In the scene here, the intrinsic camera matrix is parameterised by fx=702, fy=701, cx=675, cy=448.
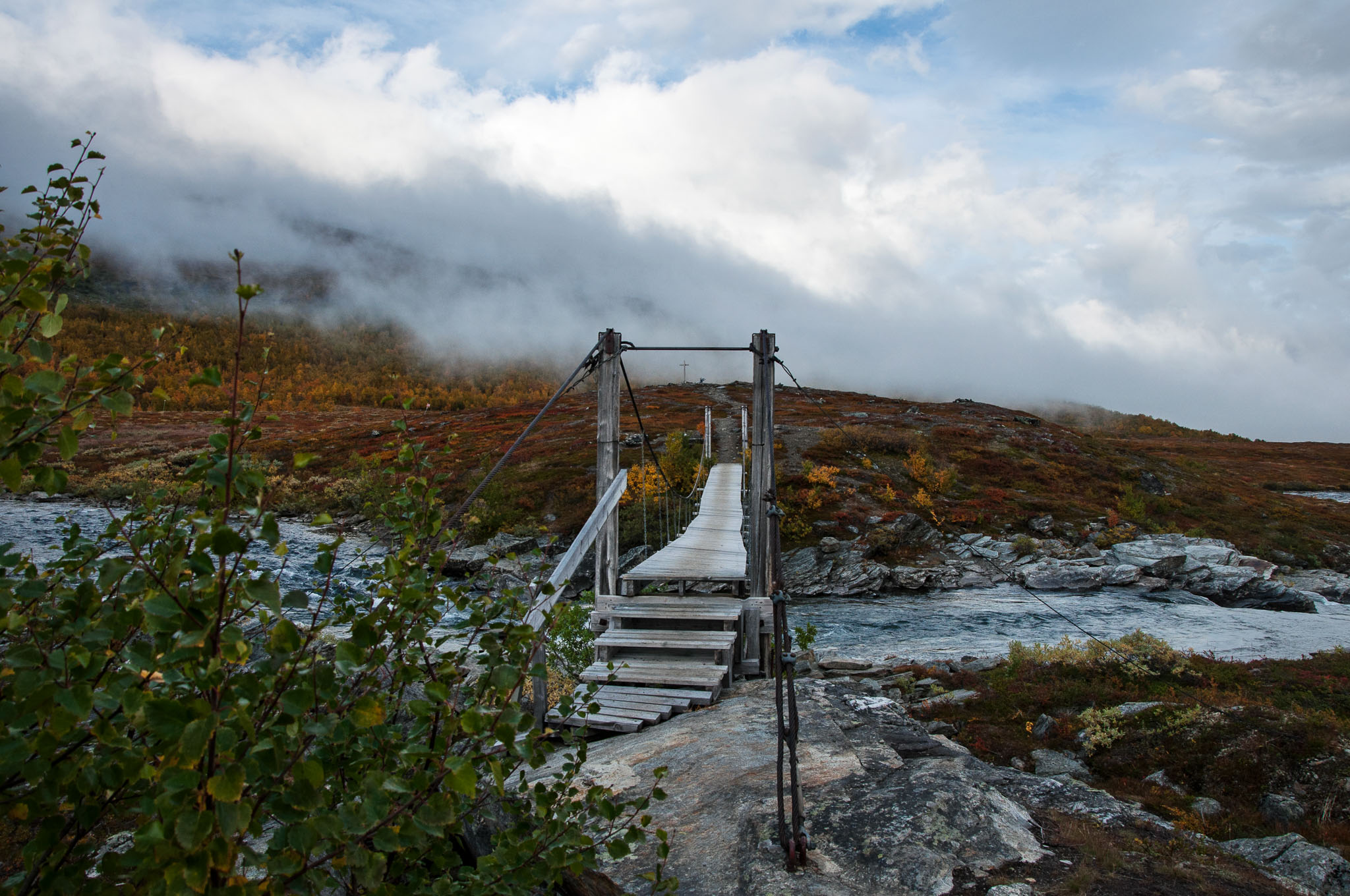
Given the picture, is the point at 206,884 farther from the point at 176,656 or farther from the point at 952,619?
the point at 952,619

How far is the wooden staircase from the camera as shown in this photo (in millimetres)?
6363

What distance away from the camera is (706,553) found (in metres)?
10.3

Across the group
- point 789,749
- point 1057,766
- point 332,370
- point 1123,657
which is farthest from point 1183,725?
point 332,370

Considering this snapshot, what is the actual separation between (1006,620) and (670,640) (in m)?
13.7

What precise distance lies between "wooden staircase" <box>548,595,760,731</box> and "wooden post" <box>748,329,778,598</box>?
0.42 m

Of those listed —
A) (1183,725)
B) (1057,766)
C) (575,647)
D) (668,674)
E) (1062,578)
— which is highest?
(668,674)

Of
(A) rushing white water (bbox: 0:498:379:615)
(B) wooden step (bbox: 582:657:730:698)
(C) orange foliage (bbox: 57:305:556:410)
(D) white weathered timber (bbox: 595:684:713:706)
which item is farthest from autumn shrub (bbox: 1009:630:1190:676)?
(C) orange foliage (bbox: 57:305:556:410)

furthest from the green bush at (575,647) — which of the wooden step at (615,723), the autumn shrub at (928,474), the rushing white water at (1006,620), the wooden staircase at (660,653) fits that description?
the autumn shrub at (928,474)

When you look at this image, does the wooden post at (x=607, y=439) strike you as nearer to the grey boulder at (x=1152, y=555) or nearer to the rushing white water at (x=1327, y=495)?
the grey boulder at (x=1152, y=555)

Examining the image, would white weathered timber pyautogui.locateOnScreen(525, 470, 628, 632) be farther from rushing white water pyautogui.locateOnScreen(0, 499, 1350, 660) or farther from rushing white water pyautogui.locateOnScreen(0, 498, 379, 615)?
rushing white water pyautogui.locateOnScreen(0, 498, 379, 615)

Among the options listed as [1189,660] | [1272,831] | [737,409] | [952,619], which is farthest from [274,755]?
[737,409]

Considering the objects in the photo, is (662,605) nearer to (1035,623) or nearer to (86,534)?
(1035,623)

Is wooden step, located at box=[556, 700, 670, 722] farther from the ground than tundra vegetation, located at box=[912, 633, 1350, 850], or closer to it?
farther from the ground

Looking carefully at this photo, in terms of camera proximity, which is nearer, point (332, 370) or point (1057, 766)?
point (1057, 766)
